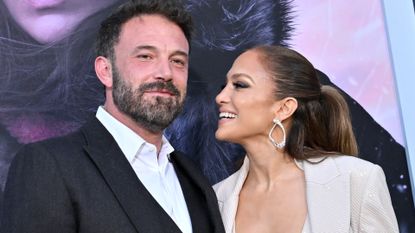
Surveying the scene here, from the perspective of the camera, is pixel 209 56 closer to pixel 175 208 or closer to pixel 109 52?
pixel 109 52

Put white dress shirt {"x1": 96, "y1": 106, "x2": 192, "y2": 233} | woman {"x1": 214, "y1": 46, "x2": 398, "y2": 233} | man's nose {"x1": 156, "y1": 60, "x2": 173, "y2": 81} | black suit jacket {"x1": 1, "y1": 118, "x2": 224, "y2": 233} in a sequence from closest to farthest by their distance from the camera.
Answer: black suit jacket {"x1": 1, "y1": 118, "x2": 224, "y2": 233} → white dress shirt {"x1": 96, "y1": 106, "x2": 192, "y2": 233} → man's nose {"x1": 156, "y1": 60, "x2": 173, "y2": 81} → woman {"x1": 214, "y1": 46, "x2": 398, "y2": 233}

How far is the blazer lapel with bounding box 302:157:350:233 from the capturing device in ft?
5.26

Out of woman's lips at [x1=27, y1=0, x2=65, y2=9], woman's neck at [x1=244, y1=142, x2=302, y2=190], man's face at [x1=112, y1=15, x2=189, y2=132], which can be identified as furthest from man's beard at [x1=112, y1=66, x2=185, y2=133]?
woman's lips at [x1=27, y1=0, x2=65, y2=9]

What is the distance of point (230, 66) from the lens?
220cm

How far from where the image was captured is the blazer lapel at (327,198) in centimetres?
160

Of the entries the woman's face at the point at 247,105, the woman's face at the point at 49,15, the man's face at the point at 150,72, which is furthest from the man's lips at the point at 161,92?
the woman's face at the point at 49,15

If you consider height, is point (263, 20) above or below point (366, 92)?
above

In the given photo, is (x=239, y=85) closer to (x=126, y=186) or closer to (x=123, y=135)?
(x=123, y=135)

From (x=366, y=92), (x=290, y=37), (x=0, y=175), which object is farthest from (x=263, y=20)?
(x=0, y=175)

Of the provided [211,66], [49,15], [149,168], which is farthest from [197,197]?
[49,15]

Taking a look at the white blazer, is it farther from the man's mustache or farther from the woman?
the man's mustache

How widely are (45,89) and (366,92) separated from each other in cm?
137

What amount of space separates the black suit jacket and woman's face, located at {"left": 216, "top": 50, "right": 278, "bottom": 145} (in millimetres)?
562

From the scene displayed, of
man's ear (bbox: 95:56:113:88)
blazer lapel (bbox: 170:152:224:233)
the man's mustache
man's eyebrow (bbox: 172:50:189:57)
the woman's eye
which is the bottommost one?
blazer lapel (bbox: 170:152:224:233)
